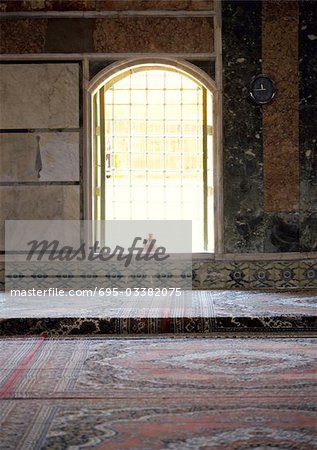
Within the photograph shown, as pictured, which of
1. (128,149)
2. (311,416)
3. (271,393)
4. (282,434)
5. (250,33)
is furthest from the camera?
(128,149)

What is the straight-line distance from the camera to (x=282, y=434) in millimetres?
3094

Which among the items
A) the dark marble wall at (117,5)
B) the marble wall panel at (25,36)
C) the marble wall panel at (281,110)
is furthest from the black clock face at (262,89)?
the marble wall panel at (25,36)

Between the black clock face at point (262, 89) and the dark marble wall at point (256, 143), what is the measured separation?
70 millimetres

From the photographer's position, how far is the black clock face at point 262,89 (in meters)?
7.37

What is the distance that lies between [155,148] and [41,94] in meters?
1.58

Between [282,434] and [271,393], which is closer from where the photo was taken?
[282,434]

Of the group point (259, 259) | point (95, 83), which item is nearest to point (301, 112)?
point (259, 259)

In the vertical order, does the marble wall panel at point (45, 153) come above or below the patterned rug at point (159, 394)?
above

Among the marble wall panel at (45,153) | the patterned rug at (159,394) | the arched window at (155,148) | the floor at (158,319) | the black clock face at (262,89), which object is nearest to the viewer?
the patterned rug at (159,394)

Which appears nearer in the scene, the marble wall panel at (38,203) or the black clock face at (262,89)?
the black clock face at (262,89)

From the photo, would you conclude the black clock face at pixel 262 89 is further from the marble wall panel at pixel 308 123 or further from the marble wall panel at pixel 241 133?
the marble wall panel at pixel 308 123

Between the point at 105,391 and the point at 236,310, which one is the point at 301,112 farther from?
the point at 105,391

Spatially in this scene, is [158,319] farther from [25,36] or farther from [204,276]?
[25,36]

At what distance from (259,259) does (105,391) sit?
3.76 m
